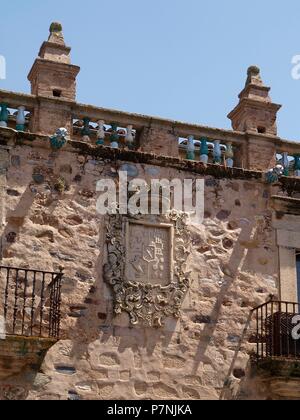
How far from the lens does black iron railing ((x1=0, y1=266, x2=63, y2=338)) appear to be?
42.1 ft

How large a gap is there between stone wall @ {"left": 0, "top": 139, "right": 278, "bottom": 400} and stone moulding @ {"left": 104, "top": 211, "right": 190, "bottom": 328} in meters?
0.11

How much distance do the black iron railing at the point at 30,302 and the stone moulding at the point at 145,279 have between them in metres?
0.86

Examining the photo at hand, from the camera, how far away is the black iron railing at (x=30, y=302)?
12.8m

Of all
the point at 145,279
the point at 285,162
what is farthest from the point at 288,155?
the point at 145,279

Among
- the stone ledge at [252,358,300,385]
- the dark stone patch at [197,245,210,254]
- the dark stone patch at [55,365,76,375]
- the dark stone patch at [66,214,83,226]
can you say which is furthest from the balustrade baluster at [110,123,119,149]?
the stone ledge at [252,358,300,385]

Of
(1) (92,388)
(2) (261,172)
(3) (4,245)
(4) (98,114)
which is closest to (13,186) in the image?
(3) (4,245)

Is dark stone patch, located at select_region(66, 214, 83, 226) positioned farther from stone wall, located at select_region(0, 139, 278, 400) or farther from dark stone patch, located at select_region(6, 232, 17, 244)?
dark stone patch, located at select_region(6, 232, 17, 244)

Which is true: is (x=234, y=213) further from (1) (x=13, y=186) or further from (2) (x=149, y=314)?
(1) (x=13, y=186)

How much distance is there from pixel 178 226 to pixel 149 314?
4.44ft

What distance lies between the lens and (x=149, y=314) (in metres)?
13.7

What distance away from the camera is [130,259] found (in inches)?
542

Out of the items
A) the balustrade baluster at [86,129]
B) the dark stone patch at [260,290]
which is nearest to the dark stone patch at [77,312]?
the balustrade baluster at [86,129]

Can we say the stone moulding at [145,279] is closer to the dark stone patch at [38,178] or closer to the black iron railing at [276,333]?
the dark stone patch at [38,178]

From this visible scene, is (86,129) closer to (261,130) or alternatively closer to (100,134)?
(100,134)
